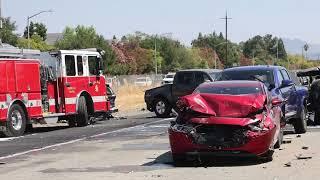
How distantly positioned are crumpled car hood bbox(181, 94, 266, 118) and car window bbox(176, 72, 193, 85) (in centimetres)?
1430

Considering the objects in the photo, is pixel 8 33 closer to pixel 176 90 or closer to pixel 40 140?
pixel 176 90

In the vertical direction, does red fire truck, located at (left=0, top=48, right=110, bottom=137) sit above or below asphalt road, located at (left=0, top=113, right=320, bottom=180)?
above

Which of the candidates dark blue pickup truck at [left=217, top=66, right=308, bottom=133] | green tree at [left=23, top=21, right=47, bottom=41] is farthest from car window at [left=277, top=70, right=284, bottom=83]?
green tree at [left=23, top=21, right=47, bottom=41]

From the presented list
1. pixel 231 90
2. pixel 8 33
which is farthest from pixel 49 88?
pixel 8 33

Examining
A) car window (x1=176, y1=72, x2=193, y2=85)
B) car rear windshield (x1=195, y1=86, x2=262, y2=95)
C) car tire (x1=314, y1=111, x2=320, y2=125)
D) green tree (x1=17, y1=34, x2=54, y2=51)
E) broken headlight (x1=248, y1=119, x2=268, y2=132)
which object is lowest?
car tire (x1=314, y1=111, x2=320, y2=125)

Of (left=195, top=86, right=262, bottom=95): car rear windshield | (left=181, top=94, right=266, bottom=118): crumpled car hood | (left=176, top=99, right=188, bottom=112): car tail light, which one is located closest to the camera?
(left=181, top=94, right=266, bottom=118): crumpled car hood

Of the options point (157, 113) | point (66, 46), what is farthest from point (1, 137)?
point (66, 46)

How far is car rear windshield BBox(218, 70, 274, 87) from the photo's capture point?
16141 mm

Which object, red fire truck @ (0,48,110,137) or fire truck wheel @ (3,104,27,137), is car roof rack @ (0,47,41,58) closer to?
red fire truck @ (0,48,110,137)

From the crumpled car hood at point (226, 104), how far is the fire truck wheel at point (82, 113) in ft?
39.7

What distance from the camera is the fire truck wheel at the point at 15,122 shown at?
20.4 m

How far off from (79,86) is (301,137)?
972 centimetres

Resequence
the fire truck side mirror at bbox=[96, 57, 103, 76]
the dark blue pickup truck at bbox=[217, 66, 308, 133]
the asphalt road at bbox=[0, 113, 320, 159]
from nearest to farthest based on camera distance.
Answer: the dark blue pickup truck at bbox=[217, 66, 308, 133], the asphalt road at bbox=[0, 113, 320, 159], the fire truck side mirror at bbox=[96, 57, 103, 76]

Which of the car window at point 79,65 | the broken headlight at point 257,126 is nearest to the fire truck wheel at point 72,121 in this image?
the car window at point 79,65
